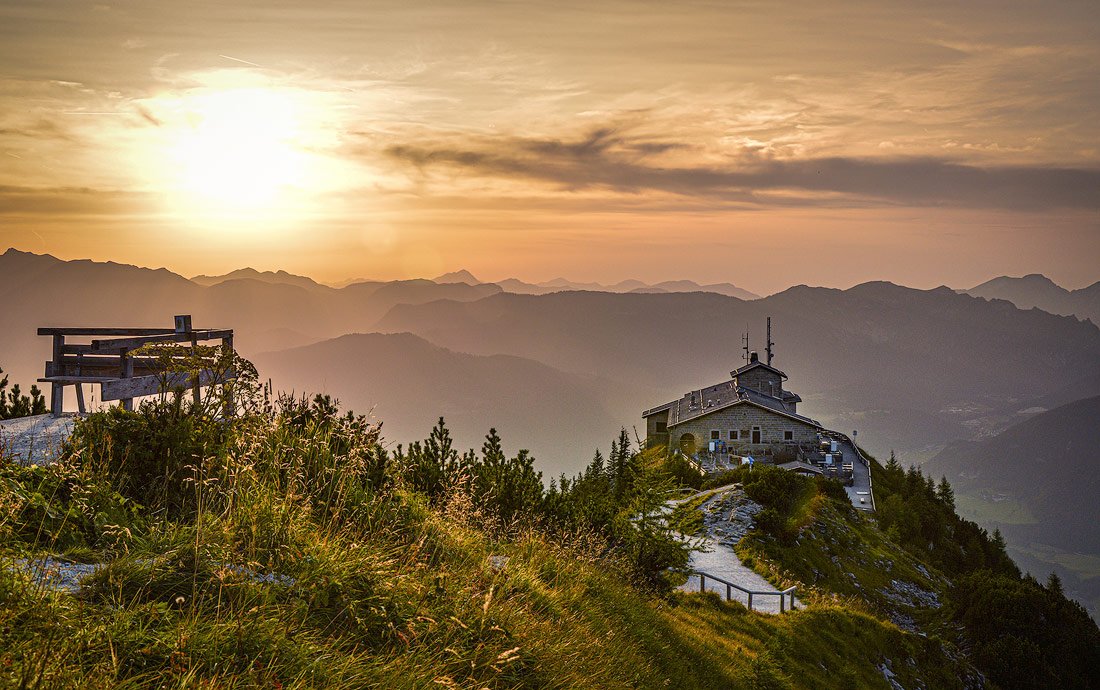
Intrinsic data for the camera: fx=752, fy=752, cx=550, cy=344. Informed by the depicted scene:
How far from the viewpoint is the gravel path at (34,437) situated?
8.36 meters

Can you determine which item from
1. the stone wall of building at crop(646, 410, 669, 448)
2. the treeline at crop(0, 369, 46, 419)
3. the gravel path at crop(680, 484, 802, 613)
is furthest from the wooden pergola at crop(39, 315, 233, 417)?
the stone wall of building at crop(646, 410, 669, 448)

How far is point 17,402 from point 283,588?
14.3m

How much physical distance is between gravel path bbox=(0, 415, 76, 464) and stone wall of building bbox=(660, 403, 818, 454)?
152 ft

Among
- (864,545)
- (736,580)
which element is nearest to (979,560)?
(864,545)

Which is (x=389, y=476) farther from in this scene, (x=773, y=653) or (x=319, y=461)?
(x=773, y=653)

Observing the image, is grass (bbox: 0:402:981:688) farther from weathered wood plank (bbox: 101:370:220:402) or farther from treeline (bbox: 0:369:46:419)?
treeline (bbox: 0:369:46:419)

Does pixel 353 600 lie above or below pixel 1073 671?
above

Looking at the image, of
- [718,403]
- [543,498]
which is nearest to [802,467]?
[718,403]

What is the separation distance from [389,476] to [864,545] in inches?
1068

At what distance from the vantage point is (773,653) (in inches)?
549

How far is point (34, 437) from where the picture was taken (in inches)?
436

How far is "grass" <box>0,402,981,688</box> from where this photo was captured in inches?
176

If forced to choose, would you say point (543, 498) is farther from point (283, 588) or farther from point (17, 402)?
point (17, 402)

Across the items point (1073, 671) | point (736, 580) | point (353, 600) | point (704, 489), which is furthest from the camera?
point (704, 489)
